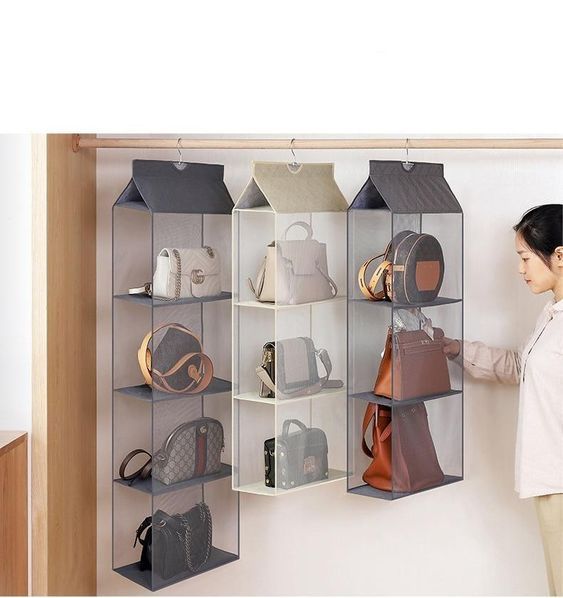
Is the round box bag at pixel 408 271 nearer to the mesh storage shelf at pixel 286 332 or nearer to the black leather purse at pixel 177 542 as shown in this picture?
the mesh storage shelf at pixel 286 332

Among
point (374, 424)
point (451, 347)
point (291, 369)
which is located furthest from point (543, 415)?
point (291, 369)

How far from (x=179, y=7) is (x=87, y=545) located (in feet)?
6.69

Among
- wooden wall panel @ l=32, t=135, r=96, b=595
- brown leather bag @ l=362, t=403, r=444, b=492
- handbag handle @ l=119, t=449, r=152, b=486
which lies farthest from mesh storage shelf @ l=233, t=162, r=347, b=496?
wooden wall panel @ l=32, t=135, r=96, b=595

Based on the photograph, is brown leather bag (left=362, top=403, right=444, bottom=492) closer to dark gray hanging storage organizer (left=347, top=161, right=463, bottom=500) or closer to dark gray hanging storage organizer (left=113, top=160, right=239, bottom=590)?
dark gray hanging storage organizer (left=347, top=161, right=463, bottom=500)

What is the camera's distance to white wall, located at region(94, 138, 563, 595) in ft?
7.25

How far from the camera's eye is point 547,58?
68 cm

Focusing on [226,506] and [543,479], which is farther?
[226,506]

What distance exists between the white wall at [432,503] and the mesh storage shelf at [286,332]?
0.33 metres

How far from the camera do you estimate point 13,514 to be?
1.88 metres

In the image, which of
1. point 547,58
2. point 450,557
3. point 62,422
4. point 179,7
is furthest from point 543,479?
point 179,7

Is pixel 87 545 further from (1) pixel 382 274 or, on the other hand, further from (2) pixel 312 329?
(1) pixel 382 274

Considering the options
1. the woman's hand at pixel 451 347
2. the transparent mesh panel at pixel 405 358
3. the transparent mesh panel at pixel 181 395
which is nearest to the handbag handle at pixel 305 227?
the transparent mesh panel at pixel 405 358

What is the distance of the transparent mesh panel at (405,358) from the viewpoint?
195 cm

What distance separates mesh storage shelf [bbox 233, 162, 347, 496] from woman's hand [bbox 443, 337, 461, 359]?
0.28 metres
